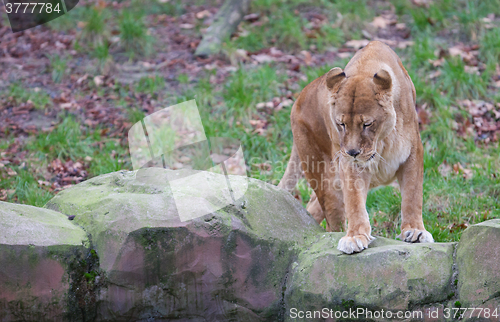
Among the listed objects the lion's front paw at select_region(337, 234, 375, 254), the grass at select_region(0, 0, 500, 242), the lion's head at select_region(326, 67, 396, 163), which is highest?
the lion's head at select_region(326, 67, 396, 163)

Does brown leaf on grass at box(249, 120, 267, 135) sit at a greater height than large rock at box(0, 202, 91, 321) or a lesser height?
lesser

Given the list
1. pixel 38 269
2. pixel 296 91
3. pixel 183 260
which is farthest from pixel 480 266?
pixel 296 91

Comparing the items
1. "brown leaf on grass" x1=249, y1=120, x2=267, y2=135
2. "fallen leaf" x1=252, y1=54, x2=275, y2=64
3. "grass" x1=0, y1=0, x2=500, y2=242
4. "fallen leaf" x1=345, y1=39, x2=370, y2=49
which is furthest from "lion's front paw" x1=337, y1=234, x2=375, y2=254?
"fallen leaf" x1=345, y1=39, x2=370, y2=49

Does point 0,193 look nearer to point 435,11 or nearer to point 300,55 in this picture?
point 300,55

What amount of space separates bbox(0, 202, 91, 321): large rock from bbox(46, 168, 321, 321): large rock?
0.57ft

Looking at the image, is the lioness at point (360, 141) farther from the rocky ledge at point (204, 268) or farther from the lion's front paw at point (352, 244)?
the rocky ledge at point (204, 268)

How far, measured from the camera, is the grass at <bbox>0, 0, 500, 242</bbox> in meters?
5.74

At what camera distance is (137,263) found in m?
3.48

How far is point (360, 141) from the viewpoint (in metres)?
3.88

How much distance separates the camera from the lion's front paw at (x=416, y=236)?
4.02m

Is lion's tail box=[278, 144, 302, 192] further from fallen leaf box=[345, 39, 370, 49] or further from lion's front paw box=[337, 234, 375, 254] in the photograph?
fallen leaf box=[345, 39, 370, 49]

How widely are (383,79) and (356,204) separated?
992mm

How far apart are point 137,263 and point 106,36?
6.75m

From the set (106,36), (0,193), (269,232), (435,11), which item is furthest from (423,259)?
(106,36)
